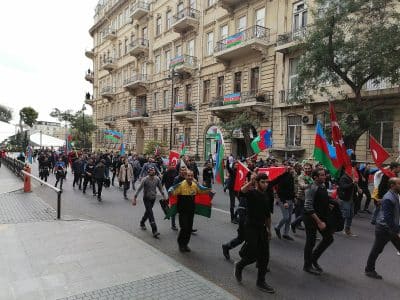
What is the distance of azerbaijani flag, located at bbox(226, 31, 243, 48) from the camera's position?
2391 cm

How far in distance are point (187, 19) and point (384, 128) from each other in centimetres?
1924

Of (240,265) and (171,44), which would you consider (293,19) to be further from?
(240,265)

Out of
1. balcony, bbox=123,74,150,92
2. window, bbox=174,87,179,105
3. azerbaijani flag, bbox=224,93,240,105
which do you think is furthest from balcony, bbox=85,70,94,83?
azerbaijani flag, bbox=224,93,240,105

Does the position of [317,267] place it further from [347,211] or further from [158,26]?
[158,26]

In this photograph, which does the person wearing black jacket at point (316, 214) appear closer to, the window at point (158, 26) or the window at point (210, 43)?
the window at point (210, 43)

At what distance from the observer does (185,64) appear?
29828 mm

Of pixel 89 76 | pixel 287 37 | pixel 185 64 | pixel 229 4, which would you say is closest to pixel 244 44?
pixel 287 37

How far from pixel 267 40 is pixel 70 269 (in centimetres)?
2117

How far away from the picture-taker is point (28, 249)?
20.2 feet

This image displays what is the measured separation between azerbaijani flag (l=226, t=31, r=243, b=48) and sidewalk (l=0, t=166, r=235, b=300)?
63.1ft

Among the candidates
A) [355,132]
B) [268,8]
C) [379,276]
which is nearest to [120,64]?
[268,8]

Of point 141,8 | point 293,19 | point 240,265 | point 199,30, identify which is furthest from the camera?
point 141,8

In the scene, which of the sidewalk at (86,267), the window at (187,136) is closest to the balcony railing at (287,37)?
the window at (187,136)

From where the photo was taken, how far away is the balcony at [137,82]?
3744 cm
